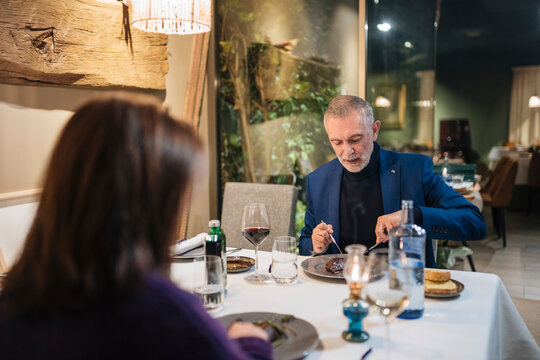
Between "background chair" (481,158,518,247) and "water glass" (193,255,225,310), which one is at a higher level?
"water glass" (193,255,225,310)

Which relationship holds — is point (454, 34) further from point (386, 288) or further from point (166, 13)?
point (386, 288)

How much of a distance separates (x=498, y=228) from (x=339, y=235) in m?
4.32

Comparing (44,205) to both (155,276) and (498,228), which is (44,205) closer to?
(155,276)

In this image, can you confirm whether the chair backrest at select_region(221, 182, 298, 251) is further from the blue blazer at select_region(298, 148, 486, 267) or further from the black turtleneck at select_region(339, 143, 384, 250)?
the black turtleneck at select_region(339, 143, 384, 250)

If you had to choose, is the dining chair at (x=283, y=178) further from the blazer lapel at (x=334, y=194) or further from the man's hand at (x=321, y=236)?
the man's hand at (x=321, y=236)

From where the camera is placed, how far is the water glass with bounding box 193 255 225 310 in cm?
111

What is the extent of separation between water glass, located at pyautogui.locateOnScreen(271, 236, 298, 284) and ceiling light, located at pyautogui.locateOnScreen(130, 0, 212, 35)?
1.53 m

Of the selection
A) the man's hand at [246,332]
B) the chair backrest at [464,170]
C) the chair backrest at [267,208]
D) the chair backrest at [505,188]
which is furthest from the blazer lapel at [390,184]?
the chair backrest at [505,188]

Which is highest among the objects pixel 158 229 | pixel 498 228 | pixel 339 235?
pixel 158 229

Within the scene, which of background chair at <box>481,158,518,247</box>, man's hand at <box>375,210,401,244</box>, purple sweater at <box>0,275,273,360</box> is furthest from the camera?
background chair at <box>481,158,518,247</box>

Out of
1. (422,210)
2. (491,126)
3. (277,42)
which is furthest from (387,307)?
(491,126)

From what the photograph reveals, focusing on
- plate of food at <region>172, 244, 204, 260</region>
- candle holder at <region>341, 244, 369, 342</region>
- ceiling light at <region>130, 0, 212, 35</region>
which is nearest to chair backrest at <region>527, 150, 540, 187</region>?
ceiling light at <region>130, 0, 212, 35</region>

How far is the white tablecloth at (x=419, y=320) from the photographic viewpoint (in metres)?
0.97

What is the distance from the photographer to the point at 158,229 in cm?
68
